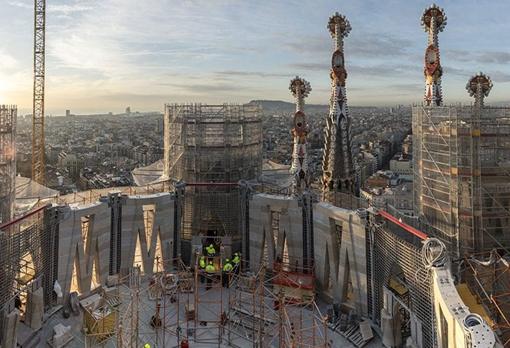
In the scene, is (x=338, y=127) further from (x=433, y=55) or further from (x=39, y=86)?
(x=39, y=86)

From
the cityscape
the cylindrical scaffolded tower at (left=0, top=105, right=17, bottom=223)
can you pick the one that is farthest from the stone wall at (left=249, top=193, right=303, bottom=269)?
the cylindrical scaffolded tower at (left=0, top=105, right=17, bottom=223)

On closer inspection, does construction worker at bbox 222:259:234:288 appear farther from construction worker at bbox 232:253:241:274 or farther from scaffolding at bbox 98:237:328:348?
construction worker at bbox 232:253:241:274

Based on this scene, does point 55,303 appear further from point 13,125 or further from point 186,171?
point 186,171

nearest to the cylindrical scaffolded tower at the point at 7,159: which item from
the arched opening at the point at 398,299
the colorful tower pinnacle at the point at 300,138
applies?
the colorful tower pinnacle at the point at 300,138

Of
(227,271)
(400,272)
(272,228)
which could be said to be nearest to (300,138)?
(272,228)

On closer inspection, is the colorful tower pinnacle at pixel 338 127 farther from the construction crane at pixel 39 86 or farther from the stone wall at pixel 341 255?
the construction crane at pixel 39 86

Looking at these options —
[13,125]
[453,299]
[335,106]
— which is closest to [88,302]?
[13,125]
